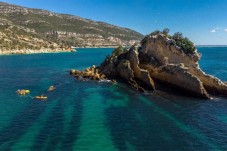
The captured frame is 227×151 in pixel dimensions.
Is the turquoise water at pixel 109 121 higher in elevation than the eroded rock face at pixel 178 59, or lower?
lower

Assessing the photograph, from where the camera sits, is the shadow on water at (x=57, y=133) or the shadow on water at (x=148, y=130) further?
the shadow on water at (x=148, y=130)

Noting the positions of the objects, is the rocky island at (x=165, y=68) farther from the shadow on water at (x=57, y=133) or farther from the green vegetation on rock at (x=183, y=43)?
the shadow on water at (x=57, y=133)

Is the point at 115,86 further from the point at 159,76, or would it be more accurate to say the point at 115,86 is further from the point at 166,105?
→ the point at 166,105

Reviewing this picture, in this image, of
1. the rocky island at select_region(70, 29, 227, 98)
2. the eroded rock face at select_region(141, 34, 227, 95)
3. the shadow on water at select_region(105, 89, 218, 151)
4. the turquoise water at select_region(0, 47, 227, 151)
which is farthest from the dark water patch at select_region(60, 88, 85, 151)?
the eroded rock face at select_region(141, 34, 227, 95)

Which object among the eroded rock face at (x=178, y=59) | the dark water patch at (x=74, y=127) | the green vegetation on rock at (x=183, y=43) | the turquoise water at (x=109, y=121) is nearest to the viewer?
the dark water patch at (x=74, y=127)

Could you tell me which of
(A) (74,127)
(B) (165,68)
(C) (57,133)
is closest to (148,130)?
(A) (74,127)

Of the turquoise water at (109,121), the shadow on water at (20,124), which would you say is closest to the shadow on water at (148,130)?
the turquoise water at (109,121)

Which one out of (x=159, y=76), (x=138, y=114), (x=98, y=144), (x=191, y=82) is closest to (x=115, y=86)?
(x=159, y=76)

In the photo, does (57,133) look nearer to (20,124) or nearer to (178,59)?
(20,124)
